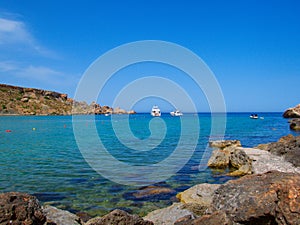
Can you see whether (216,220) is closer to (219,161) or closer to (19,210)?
(19,210)

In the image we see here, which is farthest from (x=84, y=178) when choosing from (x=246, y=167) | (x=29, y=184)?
(x=246, y=167)

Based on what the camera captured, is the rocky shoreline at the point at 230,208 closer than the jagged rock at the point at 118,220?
Yes

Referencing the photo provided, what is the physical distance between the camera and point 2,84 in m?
186

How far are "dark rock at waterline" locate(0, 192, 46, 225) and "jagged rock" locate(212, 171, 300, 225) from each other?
433cm

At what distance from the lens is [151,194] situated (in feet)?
44.9

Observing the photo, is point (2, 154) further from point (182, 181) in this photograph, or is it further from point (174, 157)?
point (182, 181)

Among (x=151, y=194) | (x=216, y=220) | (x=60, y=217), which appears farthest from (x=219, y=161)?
(x=216, y=220)

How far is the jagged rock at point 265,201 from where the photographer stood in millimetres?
5828

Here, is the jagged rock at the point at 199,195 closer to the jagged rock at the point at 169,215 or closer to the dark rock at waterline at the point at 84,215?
the jagged rock at the point at 169,215

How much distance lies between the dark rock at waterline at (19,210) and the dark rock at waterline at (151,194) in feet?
23.3

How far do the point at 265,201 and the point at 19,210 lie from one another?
527cm

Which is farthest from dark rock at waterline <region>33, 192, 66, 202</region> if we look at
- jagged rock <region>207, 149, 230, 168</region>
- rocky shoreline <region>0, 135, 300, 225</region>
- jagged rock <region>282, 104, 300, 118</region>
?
jagged rock <region>282, 104, 300, 118</region>

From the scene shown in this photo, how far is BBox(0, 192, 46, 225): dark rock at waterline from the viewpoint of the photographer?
5762 mm

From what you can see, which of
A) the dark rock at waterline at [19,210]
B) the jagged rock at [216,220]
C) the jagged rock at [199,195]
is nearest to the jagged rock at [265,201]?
the jagged rock at [216,220]
